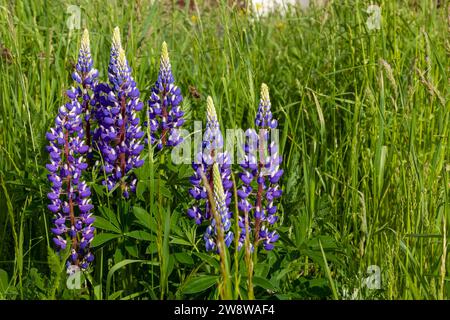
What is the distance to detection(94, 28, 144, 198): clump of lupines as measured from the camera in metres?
2.55

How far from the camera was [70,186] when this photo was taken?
250 cm

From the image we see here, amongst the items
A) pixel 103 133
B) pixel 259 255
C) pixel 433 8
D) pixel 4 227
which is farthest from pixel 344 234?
pixel 433 8

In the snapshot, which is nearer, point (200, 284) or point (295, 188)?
point (200, 284)

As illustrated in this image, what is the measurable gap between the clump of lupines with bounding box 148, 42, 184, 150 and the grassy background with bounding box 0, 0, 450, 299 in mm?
91

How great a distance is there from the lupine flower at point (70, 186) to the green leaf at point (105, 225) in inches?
0.8

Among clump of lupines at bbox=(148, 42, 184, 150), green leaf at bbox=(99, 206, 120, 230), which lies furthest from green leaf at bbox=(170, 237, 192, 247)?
clump of lupines at bbox=(148, 42, 184, 150)

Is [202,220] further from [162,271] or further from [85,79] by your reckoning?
[85,79]

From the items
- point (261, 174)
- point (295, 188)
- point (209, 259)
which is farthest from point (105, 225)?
point (295, 188)

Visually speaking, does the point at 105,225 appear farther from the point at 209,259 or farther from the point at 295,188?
the point at 295,188

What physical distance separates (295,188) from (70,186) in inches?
34.6

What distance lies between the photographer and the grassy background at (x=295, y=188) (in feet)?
7.84

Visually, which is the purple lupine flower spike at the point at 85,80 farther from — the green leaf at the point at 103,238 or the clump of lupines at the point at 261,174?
the clump of lupines at the point at 261,174

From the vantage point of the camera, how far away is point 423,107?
10.5ft

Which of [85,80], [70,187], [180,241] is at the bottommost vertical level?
[180,241]
